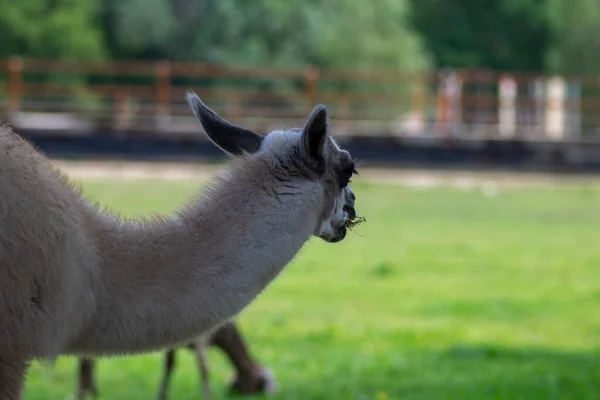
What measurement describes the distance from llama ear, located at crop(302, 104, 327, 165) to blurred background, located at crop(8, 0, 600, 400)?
443 millimetres

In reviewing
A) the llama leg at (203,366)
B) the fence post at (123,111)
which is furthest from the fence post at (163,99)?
the llama leg at (203,366)

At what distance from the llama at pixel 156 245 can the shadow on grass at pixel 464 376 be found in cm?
474

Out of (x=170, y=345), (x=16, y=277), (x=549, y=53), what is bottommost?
(x=549, y=53)

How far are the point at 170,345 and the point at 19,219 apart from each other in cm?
73

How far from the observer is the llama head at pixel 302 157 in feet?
15.9

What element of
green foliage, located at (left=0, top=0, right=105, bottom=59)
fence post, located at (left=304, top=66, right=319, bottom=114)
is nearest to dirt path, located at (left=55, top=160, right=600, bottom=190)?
fence post, located at (left=304, top=66, right=319, bottom=114)

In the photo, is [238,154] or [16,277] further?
[238,154]

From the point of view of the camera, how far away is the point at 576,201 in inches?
1168

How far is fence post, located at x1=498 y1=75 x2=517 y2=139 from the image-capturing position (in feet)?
130

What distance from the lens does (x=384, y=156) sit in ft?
117

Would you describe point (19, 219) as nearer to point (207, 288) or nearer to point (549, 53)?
Result: point (207, 288)

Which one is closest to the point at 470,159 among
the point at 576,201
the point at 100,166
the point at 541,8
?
the point at 576,201

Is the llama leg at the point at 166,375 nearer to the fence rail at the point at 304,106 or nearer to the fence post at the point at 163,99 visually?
the fence rail at the point at 304,106

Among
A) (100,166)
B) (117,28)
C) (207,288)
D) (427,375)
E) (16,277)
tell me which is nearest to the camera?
(16,277)
